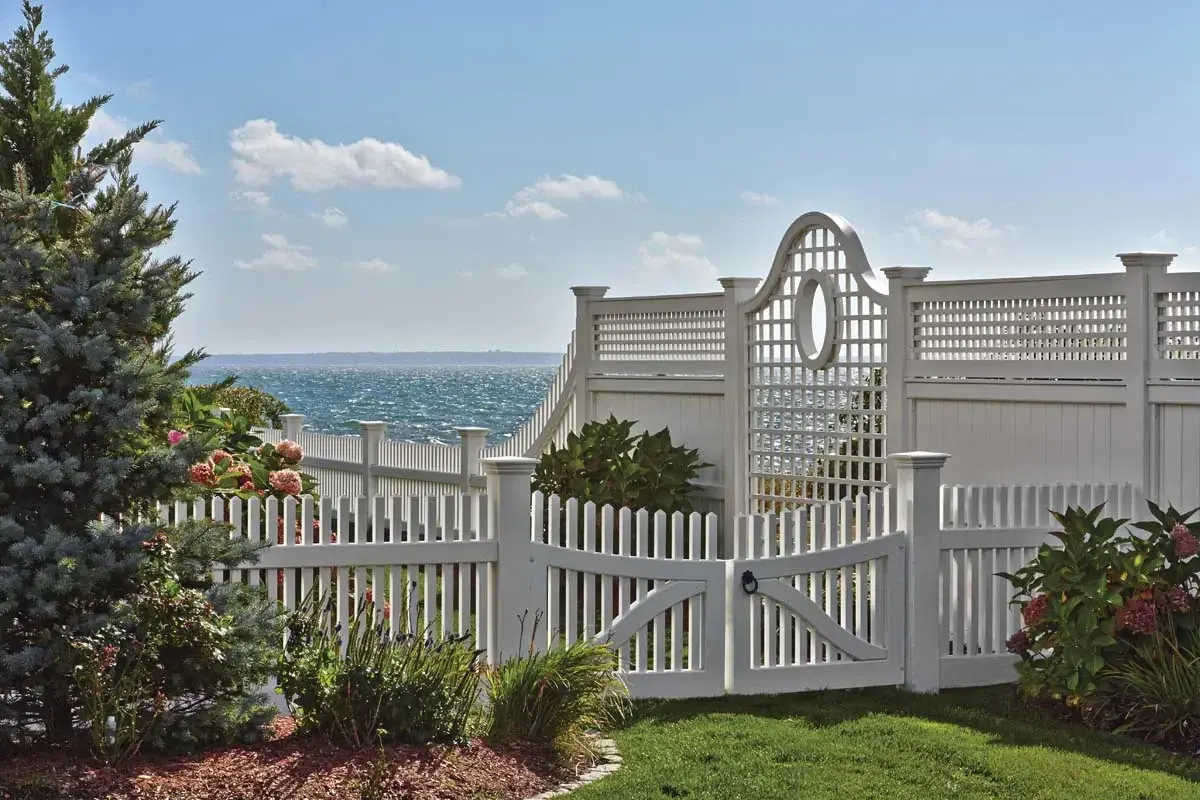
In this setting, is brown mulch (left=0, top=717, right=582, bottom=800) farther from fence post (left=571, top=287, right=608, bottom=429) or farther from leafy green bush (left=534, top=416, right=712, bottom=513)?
fence post (left=571, top=287, right=608, bottom=429)

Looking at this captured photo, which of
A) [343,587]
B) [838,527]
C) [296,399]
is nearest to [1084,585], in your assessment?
[838,527]

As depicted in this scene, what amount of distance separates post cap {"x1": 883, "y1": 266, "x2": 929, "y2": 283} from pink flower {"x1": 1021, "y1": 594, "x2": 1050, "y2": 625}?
3.39m

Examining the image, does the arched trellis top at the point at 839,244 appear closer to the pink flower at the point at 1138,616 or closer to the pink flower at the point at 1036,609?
the pink flower at the point at 1036,609

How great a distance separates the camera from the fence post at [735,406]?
12844 millimetres

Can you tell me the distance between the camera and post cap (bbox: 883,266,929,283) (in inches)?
446

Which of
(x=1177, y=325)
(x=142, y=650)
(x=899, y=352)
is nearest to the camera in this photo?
(x=142, y=650)

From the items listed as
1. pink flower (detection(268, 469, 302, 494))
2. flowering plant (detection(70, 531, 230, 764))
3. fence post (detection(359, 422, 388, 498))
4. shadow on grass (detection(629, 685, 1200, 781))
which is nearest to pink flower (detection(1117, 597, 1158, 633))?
shadow on grass (detection(629, 685, 1200, 781))

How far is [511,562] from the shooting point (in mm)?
8242

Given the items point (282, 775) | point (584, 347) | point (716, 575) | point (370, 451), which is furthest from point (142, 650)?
point (370, 451)

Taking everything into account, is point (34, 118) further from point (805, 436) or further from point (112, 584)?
point (805, 436)

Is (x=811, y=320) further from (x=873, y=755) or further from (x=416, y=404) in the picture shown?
(x=416, y=404)

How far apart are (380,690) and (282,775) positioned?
1.87ft

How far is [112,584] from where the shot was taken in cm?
653

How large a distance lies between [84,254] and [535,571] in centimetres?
300
